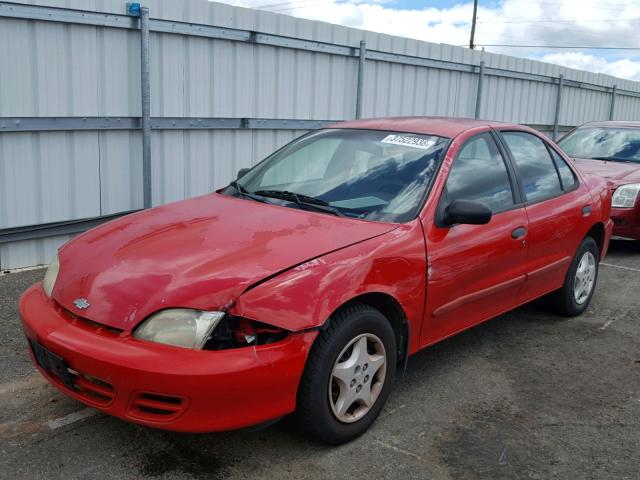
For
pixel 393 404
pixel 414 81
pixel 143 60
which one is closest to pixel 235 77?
pixel 143 60

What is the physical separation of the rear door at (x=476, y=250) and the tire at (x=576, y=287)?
0.88 meters

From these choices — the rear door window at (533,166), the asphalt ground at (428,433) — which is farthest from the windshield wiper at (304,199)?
the rear door window at (533,166)

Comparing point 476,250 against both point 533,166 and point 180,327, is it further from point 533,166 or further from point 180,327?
point 180,327

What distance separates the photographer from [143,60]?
6297mm

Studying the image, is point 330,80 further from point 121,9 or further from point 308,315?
point 308,315

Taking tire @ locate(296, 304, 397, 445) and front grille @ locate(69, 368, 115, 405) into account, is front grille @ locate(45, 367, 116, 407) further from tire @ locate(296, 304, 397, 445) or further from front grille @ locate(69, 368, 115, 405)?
tire @ locate(296, 304, 397, 445)

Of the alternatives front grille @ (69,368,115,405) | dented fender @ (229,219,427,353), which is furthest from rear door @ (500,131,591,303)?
front grille @ (69,368,115,405)

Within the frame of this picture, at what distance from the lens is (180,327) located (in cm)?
270

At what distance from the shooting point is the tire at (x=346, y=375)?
287cm

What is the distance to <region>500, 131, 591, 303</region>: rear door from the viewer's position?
441 cm

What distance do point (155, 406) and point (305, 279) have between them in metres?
0.81

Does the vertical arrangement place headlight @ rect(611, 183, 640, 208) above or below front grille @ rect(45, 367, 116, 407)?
above

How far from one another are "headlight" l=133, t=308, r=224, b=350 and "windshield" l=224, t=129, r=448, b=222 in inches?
45.1

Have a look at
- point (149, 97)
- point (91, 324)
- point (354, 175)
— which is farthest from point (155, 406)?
point (149, 97)
